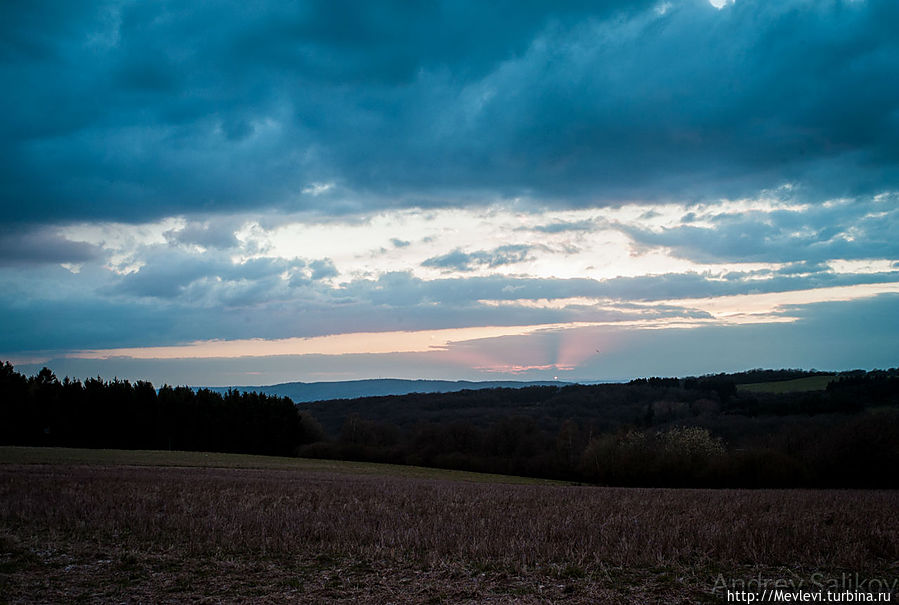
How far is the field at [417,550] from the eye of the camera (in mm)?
8844

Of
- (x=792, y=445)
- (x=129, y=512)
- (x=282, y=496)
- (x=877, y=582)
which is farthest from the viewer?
(x=792, y=445)

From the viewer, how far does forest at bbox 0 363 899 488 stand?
4594 centimetres

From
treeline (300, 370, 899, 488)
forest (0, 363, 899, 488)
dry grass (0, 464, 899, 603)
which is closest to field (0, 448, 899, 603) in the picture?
dry grass (0, 464, 899, 603)

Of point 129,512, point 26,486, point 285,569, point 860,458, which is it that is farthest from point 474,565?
point 860,458

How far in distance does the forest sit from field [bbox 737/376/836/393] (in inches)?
190

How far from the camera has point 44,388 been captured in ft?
244

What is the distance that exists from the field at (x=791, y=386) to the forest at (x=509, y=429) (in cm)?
483

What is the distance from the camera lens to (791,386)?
344 ft

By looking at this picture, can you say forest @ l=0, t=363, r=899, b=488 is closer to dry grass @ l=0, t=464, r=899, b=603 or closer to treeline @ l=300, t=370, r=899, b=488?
treeline @ l=300, t=370, r=899, b=488

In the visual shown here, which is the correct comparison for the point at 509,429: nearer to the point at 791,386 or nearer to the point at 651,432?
the point at 651,432

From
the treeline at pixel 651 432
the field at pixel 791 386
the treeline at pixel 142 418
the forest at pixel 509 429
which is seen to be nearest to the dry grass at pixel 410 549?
the treeline at pixel 651 432

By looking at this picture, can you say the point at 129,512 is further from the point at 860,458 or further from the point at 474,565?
the point at 860,458

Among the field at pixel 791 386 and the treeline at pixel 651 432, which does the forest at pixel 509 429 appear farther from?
the field at pixel 791 386

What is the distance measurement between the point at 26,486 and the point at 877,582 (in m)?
25.0
